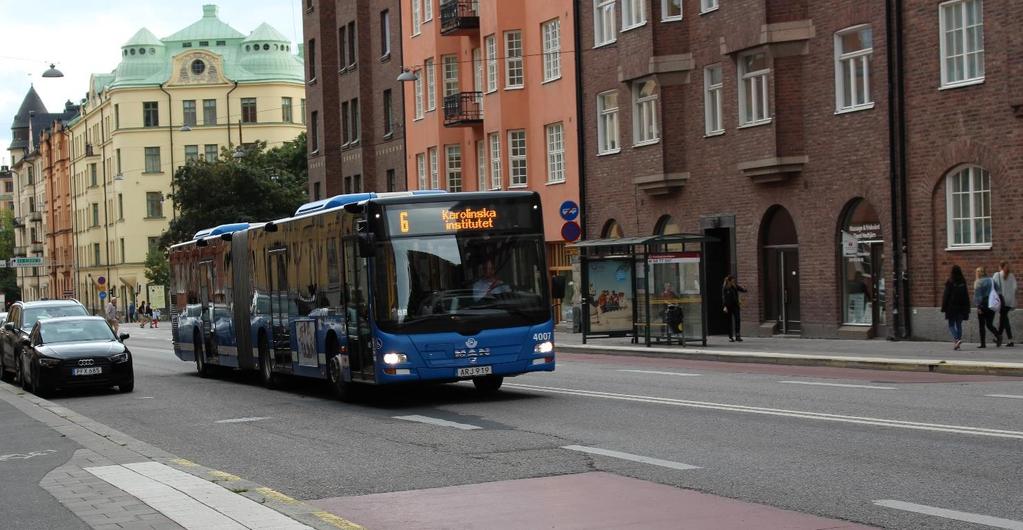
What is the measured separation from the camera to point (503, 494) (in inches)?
428

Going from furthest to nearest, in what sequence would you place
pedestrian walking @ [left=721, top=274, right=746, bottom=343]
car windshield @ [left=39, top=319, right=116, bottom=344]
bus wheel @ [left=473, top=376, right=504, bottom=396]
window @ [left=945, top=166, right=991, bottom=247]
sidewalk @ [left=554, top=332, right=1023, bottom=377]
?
1. pedestrian walking @ [left=721, top=274, right=746, bottom=343]
2. window @ [left=945, top=166, right=991, bottom=247]
3. car windshield @ [left=39, top=319, right=116, bottom=344]
4. sidewalk @ [left=554, top=332, right=1023, bottom=377]
5. bus wheel @ [left=473, top=376, right=504, bottom=396]

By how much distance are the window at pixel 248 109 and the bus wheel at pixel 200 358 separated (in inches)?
3331

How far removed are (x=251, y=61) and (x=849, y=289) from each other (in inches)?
3465

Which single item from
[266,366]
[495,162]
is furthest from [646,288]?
[495,162]

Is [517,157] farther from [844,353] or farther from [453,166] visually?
[844,353]

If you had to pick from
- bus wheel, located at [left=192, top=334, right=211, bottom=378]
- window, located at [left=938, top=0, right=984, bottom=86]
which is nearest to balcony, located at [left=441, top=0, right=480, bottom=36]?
bus wheel, located at [left=192, top=334, right=211, bottom=378]

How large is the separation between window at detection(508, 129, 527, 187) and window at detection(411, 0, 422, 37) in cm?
981

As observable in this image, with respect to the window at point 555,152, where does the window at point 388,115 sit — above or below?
above

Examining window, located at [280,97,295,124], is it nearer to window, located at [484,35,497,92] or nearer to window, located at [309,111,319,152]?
window, located at [309,111,319,152]

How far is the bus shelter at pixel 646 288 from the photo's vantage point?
31.9m

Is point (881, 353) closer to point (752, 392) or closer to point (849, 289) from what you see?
point (849, 289)

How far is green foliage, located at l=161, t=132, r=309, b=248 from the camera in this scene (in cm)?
8025

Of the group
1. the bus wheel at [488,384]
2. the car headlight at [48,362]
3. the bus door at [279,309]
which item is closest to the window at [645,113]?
the bus door at [279,309]

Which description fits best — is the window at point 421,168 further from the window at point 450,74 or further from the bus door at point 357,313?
the bus door at point 357,313
